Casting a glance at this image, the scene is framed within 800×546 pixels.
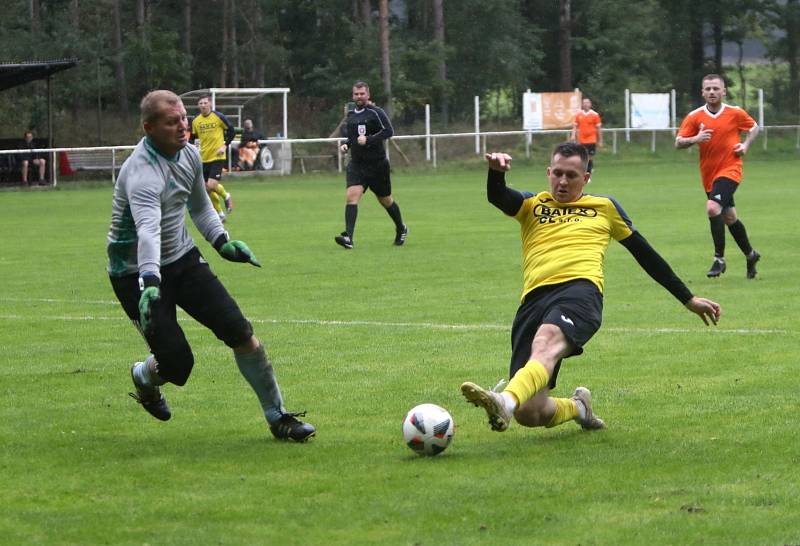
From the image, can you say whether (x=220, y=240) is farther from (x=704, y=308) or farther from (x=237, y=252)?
(x=704, y=308)

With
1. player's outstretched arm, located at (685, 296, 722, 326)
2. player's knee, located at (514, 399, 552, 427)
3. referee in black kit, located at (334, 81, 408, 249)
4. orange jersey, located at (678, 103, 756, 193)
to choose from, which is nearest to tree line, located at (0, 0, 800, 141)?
referee in black kit, located at (334, 81, 408, 249)

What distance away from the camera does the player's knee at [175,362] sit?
23.4 ft

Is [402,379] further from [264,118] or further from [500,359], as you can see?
[264,118]

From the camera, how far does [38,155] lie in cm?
3825

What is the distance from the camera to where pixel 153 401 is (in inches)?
299

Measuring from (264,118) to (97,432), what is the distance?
47.8 meters

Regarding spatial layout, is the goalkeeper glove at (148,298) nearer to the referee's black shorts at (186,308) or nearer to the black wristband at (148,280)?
the black wristband at (148,280)

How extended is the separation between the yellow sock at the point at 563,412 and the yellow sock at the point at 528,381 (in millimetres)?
455

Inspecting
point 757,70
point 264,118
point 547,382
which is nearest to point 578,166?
point 547,382

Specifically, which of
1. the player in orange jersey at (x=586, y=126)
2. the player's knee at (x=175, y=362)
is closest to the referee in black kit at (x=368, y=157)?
the player's knee at (x=175, y=362)

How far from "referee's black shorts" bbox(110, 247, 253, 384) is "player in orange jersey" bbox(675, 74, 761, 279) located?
27.7 ft

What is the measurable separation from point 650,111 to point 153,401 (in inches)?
1728

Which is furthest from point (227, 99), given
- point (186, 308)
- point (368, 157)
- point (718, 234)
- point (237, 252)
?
point (237, 252)

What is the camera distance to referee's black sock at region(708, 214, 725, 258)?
1495 centimetres
